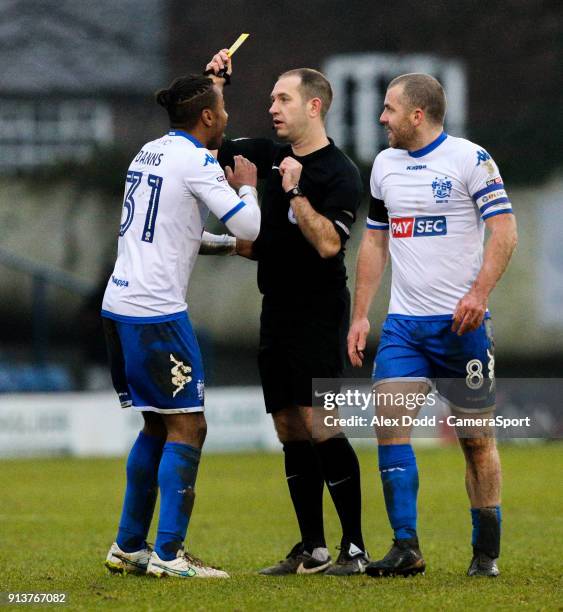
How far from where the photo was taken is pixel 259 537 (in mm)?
10258

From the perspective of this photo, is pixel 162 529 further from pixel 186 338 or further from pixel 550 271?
pixel 550 271

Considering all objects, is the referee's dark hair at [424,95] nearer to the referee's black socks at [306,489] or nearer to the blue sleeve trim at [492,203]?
the blue sleeve trim at [492,203]

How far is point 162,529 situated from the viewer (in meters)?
7.03

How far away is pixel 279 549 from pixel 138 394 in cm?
244

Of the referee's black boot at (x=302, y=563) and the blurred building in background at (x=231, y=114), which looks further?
the blurred building in background at (x=231, y=114)

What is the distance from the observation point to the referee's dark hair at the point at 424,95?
7344 mm

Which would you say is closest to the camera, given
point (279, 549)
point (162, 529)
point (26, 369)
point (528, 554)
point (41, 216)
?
point (162, 529)

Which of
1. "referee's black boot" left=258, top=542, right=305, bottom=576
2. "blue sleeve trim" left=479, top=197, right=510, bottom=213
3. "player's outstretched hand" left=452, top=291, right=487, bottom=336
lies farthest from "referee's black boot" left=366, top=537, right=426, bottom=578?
"blue sleeve trim" left=479, top=197, right=510, bottom=213

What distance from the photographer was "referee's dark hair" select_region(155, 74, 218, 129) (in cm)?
Result: 732

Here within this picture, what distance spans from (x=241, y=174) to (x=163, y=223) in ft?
1.82

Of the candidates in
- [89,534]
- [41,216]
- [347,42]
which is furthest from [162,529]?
[347,42]

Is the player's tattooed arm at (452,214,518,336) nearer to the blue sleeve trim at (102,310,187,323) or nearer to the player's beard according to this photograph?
the player's beard

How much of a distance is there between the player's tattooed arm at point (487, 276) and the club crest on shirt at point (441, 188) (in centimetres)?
29

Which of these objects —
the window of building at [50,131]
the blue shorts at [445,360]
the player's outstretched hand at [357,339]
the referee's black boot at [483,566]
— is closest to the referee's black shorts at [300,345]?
the player's outstretched hand at [357,339]
